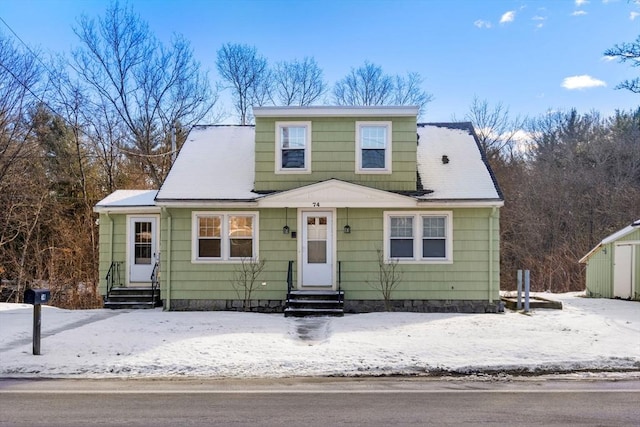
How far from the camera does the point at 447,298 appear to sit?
13312 mm

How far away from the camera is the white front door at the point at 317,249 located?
13508mm

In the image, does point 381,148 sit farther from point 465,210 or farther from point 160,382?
point 160,382

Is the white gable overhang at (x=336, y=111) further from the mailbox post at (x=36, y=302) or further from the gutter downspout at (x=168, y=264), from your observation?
the mailbox post at (x=36, y=302)

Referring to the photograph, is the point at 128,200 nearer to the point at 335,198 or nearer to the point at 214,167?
the point at 214,167

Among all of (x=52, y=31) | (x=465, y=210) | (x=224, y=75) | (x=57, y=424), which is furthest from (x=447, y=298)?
(x=224, y=75)

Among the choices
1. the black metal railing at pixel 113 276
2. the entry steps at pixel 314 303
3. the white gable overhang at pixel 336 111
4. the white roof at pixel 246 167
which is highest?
the white gable overhang at pixel 336 111

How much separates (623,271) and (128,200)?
16.4 meters

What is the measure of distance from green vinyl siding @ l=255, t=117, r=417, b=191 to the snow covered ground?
363 centimetres

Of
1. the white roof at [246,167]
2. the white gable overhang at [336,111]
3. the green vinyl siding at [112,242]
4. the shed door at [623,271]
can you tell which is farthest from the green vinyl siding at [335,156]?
the shed door at [623,271]

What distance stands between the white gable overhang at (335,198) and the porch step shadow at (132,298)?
175 inches

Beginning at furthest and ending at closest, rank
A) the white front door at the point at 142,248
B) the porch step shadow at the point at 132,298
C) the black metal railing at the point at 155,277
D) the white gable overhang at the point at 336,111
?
the white front door at the point at 142,248 → the black metal railing at the point at 155,277 → the porch step shadow at the point at 132,298 → the white gable overhang at the point at 336,111

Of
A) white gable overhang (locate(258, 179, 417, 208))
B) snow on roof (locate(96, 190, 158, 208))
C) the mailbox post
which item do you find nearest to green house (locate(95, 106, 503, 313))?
white gable overhang (locate(258, 179, 417, 208))

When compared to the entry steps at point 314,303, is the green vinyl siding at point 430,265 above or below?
above

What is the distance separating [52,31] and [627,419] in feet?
78.9
